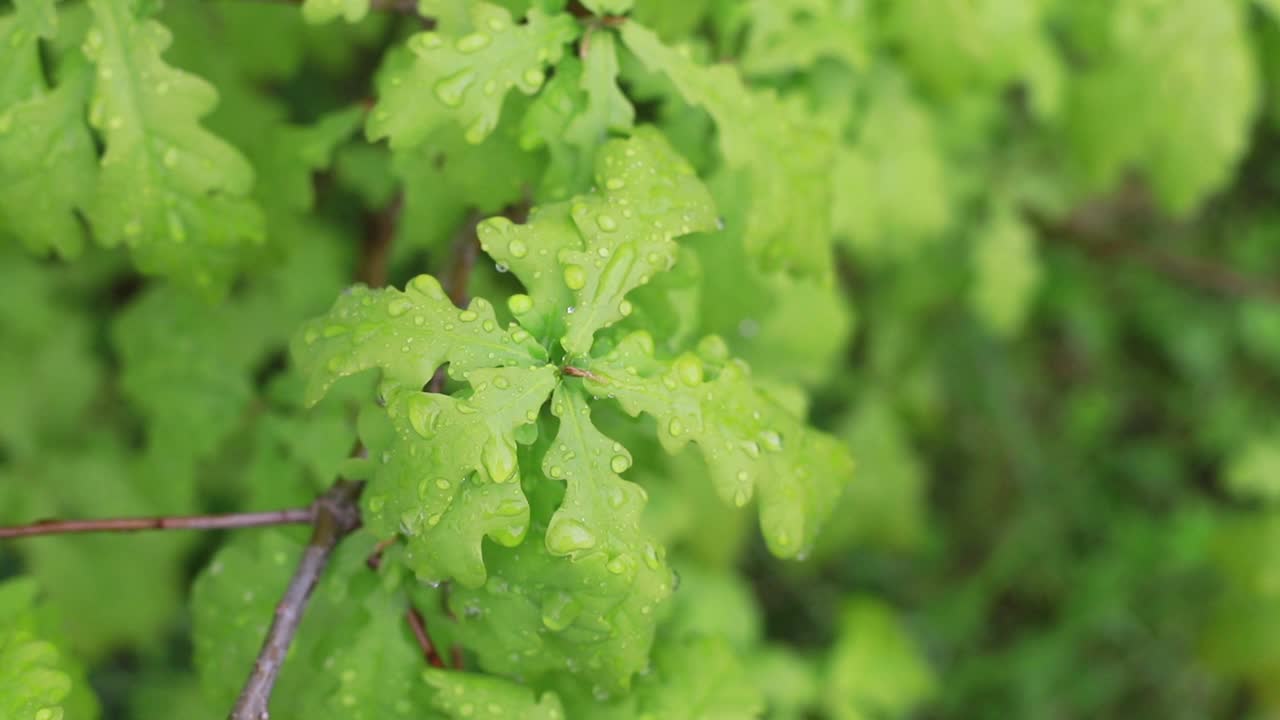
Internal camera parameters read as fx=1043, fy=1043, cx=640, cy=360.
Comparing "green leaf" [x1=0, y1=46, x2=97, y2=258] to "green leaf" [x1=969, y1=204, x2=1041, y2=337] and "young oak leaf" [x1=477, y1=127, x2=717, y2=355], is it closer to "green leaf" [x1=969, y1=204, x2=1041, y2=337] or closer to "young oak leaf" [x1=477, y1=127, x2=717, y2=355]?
"young oak leaf" [x1=477, y1=127, x2=717, y2=355]

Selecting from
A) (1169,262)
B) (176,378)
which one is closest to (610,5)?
(176,378)

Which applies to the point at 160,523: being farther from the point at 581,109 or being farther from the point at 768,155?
the point at 768,155

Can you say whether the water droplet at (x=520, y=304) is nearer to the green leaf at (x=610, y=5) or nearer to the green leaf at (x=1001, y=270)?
the green leaf at (x=610, y=5)

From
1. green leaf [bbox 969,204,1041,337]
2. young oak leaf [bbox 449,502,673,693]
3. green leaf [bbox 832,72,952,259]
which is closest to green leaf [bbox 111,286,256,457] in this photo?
young oak leaf [bbox 449,502,673,693]

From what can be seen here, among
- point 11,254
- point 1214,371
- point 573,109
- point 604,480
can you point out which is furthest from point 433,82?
point 1214,371

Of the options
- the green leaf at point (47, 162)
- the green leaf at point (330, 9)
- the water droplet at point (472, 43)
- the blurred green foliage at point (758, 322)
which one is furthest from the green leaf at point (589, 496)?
the green leaf at point (47, 162)

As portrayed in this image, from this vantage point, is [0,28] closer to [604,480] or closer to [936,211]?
[604,480]
